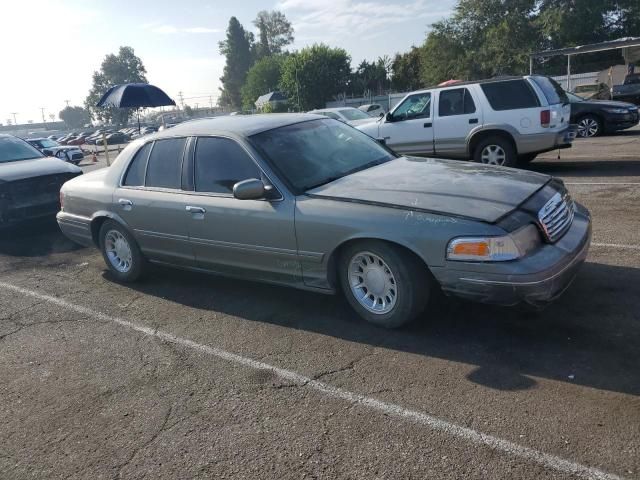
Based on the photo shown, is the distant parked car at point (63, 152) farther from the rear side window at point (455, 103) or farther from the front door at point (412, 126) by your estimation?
the rear side window at point (455, 103)

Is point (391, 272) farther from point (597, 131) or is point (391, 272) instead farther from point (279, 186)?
point (597, 131)

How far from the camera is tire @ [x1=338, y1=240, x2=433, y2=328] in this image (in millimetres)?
3930

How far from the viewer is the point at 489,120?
973 centimetres

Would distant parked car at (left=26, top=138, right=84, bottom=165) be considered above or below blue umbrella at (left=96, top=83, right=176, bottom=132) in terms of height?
below

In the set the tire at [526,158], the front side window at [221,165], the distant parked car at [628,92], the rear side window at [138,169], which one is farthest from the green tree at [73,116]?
the front side window at [221,165]

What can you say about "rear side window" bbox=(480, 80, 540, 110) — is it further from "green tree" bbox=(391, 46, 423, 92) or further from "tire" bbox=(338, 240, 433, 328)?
"green tree" bbox=(391, 46, 423, 92)

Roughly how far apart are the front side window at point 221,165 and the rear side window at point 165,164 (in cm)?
27

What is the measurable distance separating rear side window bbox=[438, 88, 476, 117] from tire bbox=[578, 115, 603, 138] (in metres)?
6.13

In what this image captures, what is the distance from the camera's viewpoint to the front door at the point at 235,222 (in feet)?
14.7

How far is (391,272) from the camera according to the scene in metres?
3.99

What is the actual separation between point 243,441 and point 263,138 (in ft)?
8.72

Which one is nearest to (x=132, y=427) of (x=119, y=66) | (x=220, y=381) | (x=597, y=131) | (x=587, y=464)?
(x=220, y=381)

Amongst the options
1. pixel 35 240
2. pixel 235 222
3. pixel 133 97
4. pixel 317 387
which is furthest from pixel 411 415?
pixel 133 97

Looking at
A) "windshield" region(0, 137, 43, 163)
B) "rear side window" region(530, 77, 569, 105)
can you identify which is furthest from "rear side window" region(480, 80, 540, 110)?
"windshield" region(0, 137, 43, 163)
